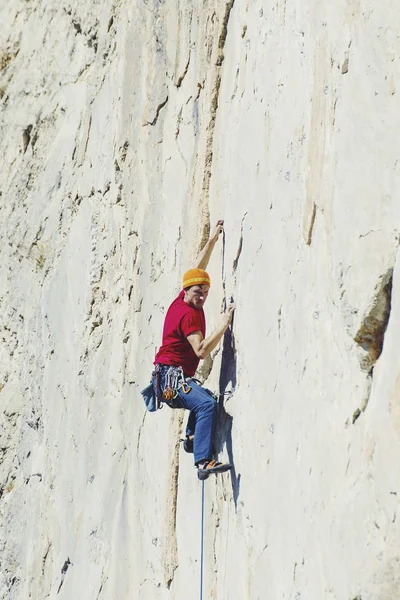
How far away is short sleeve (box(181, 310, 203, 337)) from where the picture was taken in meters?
7.56

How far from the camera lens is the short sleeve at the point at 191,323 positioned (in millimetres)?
7562

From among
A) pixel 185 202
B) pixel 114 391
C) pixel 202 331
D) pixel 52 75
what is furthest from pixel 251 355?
pixel 52 75

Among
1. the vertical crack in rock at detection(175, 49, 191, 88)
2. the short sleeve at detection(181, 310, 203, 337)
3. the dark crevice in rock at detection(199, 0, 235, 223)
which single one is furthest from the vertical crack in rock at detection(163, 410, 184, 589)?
the vertical crack in rock at detection(175, 49, 191, 88)

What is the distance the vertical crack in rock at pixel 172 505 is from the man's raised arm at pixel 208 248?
1257mm

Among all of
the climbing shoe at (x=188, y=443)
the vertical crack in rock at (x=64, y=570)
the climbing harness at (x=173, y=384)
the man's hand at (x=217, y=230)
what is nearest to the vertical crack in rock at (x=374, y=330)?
the climbing harness at (x=173, y=384)

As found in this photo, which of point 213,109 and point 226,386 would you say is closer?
point 226,386

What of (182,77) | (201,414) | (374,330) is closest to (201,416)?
(201,414)

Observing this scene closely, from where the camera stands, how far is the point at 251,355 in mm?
7059

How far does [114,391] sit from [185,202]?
2.22m

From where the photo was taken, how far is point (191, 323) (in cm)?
758

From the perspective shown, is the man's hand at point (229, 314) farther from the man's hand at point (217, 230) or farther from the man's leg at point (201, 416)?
the man's hand at point (217, 230)

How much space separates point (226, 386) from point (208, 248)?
1.18m

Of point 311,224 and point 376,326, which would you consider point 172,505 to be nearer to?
point 311,224

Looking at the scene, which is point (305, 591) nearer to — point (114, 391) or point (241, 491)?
point (241, 491)
